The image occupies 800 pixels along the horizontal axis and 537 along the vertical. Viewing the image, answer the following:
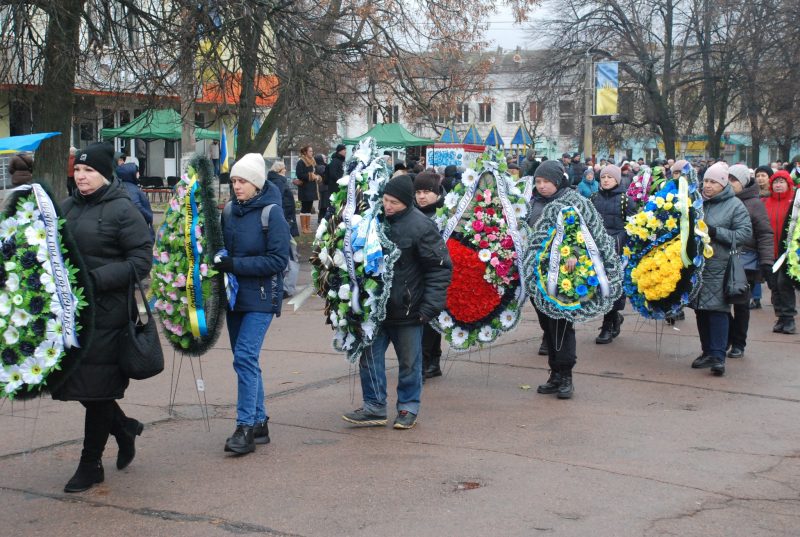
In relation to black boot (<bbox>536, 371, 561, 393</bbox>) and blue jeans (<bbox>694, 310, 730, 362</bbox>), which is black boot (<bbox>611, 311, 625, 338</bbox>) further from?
black boot (<bbox>536, 371, 561, 393</bbox>)

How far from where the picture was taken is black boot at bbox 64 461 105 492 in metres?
5.81

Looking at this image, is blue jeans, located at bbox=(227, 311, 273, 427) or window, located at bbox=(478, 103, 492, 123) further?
window, located at bbox=(478, 103, 492, 123)

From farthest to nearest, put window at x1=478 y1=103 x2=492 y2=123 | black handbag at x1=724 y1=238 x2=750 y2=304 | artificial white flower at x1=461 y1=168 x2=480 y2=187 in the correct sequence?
window at x1=478 y1=103 x2=492 y2=123
black handbag at x1=724 y1=238 x2=750 y2=304
artificial white flower at x1=461 y1=168 x2=480 y2=187

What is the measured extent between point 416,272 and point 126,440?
237 cm

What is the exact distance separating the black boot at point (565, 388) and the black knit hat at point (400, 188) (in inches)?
88.0

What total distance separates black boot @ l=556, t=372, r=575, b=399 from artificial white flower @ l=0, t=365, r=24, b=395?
453 cm

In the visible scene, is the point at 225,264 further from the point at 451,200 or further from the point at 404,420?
the point at 451,200

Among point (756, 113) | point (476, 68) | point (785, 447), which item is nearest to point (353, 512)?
point (785, 447)

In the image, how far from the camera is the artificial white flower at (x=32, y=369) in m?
5.44

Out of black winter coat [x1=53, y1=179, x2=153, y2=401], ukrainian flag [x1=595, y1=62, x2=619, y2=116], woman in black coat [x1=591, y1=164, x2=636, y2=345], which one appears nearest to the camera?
black winter coat [x1=53, y1=179, x2=153, y2=401]

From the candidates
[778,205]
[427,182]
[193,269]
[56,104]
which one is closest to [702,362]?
[427,182]

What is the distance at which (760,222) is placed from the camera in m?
11.4

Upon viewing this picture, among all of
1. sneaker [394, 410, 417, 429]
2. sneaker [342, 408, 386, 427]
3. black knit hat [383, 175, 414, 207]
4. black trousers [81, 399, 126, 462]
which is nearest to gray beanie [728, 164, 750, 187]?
black knit hat [383, 175, 414, 207]

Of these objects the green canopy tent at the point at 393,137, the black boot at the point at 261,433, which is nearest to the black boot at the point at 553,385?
the black boot at the point at 261,433
